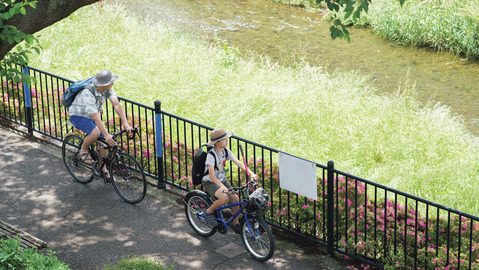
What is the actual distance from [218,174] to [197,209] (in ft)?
2.23

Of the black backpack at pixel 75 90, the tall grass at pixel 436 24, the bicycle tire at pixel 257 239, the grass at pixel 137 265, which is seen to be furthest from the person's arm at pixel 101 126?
the tall grass at pixel 436 24

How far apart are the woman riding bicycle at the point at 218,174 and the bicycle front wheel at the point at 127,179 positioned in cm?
143

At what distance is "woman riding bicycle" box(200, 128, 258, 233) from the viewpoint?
9688mm

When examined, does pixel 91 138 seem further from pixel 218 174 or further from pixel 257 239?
pixel 257 239

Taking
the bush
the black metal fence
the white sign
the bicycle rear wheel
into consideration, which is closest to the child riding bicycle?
the bicycle rear wheel

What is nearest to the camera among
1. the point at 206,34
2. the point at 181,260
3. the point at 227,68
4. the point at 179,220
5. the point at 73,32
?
the point at 181,260

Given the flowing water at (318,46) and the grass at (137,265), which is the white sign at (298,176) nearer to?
the grass at (137,265)

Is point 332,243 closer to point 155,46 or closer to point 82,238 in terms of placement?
point 82,238

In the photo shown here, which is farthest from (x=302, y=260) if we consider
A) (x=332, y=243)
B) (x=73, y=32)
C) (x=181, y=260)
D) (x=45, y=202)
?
(x=73, y=32)

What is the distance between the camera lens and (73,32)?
19.7 m

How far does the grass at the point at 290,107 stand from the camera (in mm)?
13180

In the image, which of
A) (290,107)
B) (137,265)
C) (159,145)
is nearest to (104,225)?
(159,145)

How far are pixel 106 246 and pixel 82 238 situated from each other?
383 millimetres

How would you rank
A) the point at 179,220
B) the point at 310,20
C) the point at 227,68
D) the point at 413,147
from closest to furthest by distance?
the point at 179,220
the point at 413,147
the point at 227,68
the point at 310,20
